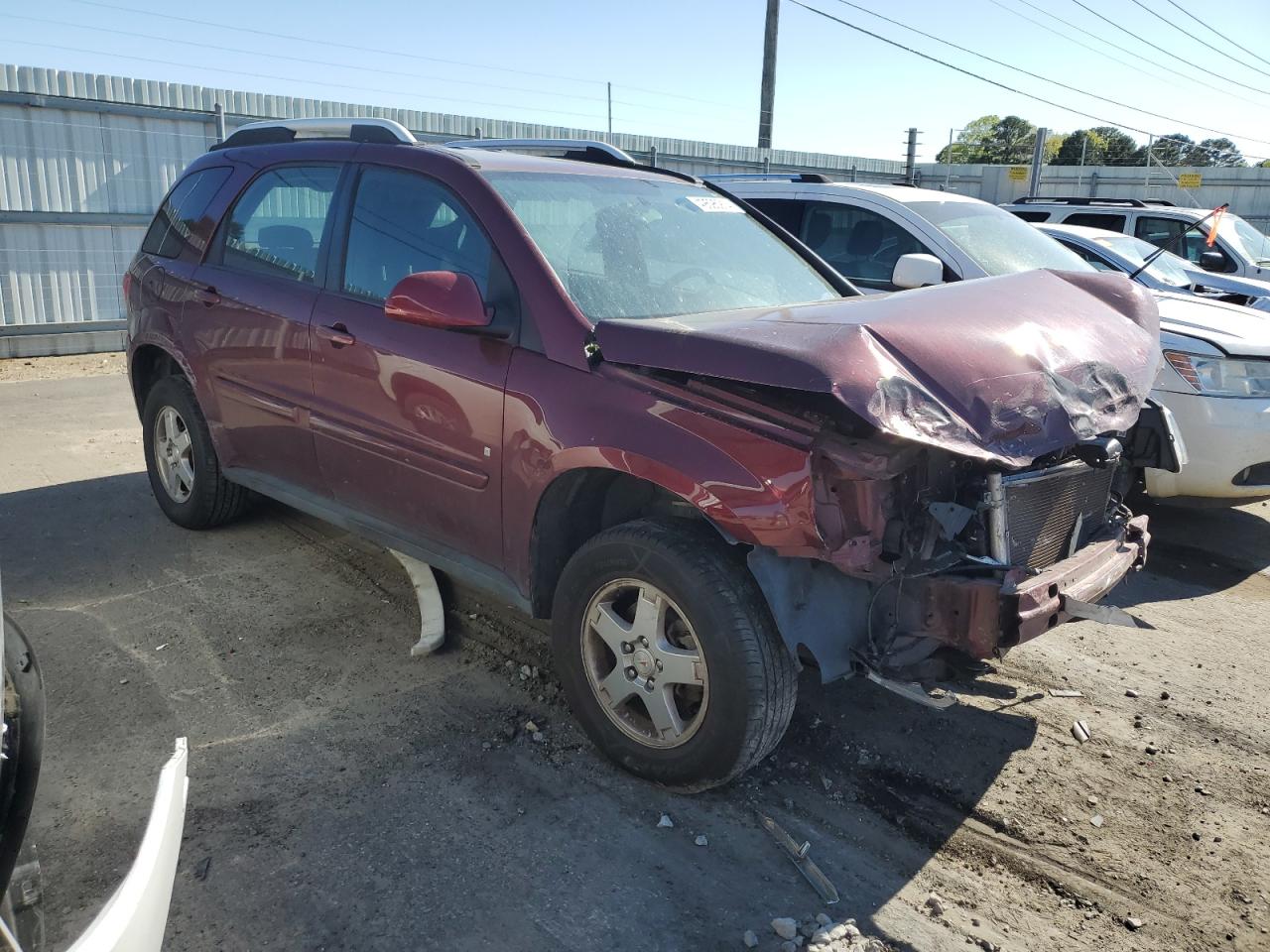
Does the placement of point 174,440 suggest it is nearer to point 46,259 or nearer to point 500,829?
point 500,829

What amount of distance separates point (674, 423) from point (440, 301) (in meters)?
0.94

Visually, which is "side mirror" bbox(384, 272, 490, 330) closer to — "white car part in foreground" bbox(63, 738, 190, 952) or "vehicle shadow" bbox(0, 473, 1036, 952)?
"vehicle shadow" bbox(0, 473, 1036, 952)

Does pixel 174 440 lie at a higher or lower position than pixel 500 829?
higher

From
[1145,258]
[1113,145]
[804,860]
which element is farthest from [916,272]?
[1113,145]

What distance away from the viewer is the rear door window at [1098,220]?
35.8 feet

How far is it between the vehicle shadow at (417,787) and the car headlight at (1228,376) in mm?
2692

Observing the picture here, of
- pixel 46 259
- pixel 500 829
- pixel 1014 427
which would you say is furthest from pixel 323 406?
pixel 46 259

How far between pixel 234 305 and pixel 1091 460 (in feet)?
11.9

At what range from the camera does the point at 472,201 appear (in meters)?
3.50

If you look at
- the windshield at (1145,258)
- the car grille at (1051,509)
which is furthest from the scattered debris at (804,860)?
the windshield at (1145,258)

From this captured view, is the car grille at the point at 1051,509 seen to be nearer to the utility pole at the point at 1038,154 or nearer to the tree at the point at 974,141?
the utility pole at the point at 1038,154

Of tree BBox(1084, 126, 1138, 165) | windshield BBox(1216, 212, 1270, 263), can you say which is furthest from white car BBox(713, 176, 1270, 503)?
tree BBox(1084, 126, 1138, 165)

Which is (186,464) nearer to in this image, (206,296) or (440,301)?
(206,296)

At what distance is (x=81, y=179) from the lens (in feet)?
33.3
